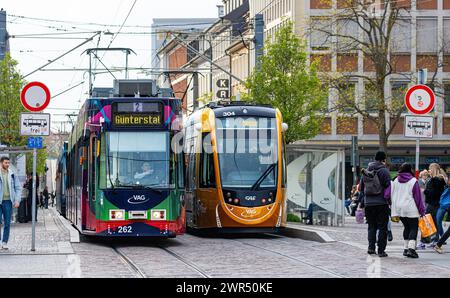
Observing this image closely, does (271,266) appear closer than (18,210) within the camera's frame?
Yes

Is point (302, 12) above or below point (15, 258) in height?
above

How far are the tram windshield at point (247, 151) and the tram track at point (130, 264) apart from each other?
475cm

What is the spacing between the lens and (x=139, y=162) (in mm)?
23484

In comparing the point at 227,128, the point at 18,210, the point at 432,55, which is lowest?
the point at 18,210

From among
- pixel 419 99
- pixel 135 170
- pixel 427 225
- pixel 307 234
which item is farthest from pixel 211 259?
pixel 307 234

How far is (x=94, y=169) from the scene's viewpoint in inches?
933

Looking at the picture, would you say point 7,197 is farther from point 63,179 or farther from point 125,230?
point 63,179

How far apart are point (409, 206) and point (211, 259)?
11.5ft

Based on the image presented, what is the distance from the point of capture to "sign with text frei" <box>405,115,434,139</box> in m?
21.3

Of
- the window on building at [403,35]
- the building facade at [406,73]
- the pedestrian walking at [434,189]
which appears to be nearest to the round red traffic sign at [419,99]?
the pedestrian walking at [434,189]

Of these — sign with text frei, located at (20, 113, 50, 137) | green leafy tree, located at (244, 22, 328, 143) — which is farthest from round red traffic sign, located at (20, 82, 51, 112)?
green leafy tree, located at (244, 22, 328, 143)
